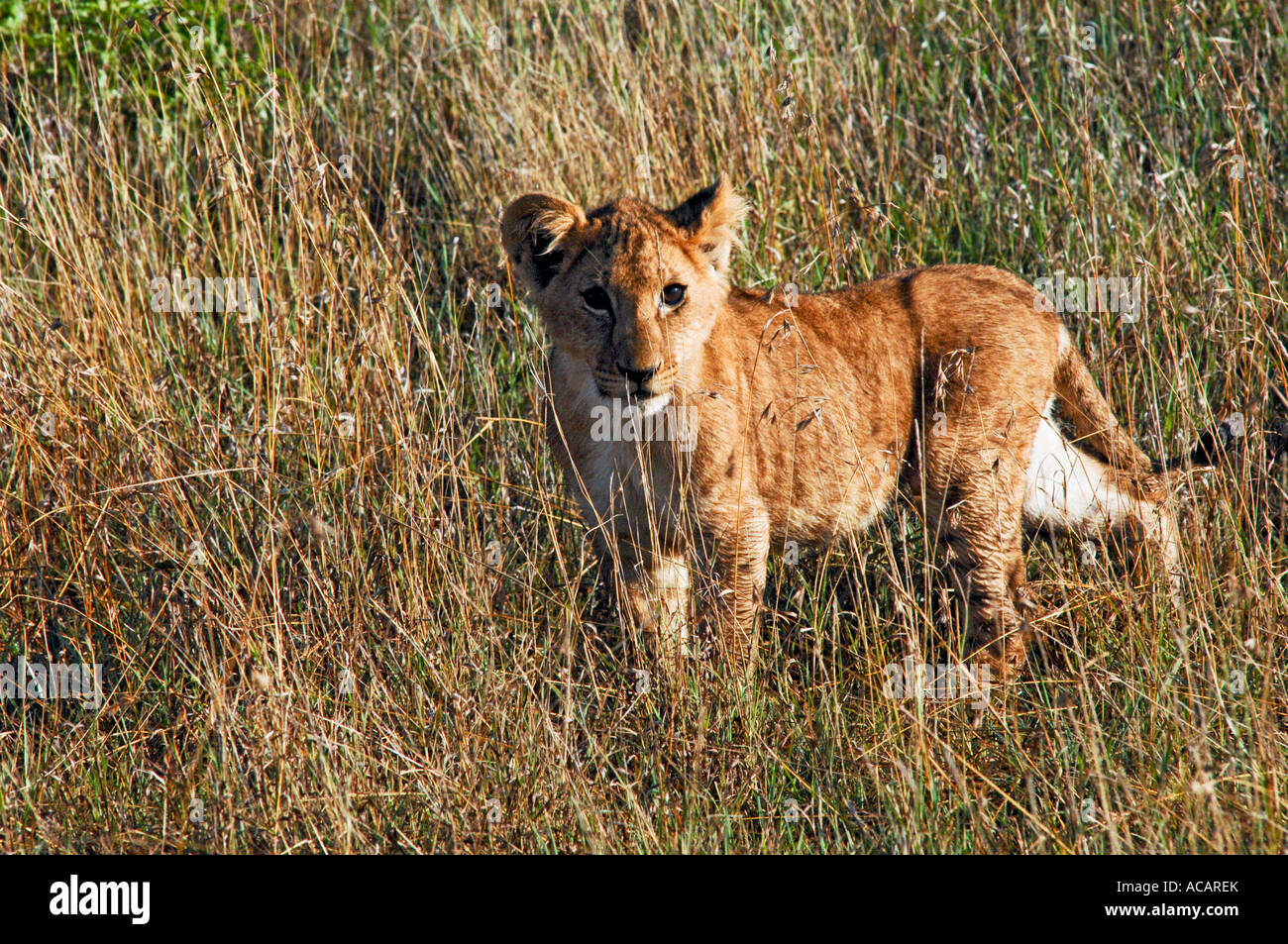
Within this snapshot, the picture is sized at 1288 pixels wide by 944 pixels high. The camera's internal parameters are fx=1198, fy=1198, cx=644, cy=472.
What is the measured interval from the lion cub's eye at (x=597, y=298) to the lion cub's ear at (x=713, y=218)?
1.21ft

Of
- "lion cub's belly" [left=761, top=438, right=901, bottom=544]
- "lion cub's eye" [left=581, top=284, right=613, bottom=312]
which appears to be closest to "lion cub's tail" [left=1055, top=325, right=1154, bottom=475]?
"lion cub's belly" [left=761, top=438, right=901, bottom=544]

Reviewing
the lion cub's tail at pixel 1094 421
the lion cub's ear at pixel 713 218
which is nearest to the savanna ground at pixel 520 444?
the lion cub's tail at pixel 1094 421

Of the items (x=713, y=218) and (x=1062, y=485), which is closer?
(x=713, y=218)

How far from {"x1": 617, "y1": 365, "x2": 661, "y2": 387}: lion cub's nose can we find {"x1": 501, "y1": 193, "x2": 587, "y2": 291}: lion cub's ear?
0.53 meters

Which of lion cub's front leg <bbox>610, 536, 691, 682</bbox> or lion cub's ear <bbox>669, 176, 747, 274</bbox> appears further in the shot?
lion cub's ear <bbox>669, 176, 747, 274</bbox>

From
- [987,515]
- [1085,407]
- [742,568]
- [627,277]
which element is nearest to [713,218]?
[627,277]

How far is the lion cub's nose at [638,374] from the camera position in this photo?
11.0 feet

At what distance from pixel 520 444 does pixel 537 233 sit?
1.03 metres

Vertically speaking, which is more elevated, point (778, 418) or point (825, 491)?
point (778, 418)

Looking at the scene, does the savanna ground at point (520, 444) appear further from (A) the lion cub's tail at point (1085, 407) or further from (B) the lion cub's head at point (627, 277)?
(B) the lion cub's head at point (627, 277)

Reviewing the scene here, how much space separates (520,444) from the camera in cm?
450

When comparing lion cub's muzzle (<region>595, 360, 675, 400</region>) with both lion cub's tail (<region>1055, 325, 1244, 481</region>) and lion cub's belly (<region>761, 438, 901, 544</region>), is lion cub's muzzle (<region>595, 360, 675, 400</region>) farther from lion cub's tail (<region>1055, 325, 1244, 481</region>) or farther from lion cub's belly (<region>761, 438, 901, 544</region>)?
lion cub's tail (<region>1055, 325, 1244, 481</region>)

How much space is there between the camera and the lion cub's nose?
334 cm

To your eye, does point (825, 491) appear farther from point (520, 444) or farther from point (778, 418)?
point (520, 444)
